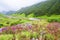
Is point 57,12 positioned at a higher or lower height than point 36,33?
lower

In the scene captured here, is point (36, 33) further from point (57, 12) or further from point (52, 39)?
point (57, 12)

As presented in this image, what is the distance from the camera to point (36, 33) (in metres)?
6.95

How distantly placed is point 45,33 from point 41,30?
0.93 feet

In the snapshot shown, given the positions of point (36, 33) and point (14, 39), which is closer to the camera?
point (14, 39)

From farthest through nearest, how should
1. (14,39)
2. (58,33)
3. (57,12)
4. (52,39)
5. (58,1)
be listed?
(58,1) → (57,12) → (58,33) → (52,39) → (14,39)

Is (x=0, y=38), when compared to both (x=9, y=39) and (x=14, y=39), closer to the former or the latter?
(x=9, y=39)

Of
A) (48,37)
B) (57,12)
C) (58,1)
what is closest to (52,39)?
(48,37)

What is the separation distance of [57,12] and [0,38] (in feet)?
324

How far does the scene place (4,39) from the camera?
658cm

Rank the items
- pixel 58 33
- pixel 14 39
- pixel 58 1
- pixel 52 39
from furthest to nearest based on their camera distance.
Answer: pixel 58 1 → pixel 58 33 → pixel 52 39 → pixel 14 39

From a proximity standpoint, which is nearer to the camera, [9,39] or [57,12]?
[9,39]

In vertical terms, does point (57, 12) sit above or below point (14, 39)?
below

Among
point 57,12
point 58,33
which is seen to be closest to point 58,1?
point 57,12

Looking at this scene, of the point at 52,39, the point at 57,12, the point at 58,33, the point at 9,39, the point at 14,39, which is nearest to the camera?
the point at 14,39
